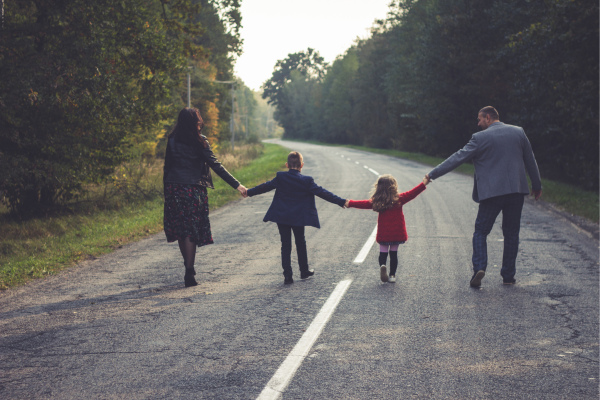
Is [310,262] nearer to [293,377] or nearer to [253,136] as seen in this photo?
[293,377]

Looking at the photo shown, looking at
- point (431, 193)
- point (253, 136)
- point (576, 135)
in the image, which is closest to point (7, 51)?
point (431, 193)

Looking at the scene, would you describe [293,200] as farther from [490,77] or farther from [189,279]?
[490,77]

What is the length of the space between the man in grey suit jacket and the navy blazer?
1.52 meters

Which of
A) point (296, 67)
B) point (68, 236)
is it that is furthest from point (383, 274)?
point (296, 67)

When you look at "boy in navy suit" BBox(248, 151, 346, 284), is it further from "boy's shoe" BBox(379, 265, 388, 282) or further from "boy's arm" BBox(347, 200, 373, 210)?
"boy's shoe" BBox(379, 265, 388, 282)

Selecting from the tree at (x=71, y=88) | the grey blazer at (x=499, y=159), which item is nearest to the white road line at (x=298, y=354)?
the grey blazer at (x=499, y=159)

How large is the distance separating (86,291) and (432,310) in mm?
3945

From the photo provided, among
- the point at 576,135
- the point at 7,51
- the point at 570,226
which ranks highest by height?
the point at 7,51

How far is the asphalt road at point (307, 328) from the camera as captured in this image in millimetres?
3520

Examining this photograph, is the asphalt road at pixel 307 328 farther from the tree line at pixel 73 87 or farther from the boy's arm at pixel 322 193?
the tree line at pixel 73 87

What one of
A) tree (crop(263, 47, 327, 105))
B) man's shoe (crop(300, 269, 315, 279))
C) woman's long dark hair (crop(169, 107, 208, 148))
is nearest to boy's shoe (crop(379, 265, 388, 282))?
man's shoe (crop(300, 269, 315, 279))

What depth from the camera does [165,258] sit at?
7.80m

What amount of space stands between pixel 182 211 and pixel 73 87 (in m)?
6.09

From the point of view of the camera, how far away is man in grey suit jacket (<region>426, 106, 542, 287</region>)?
19.6 feet
